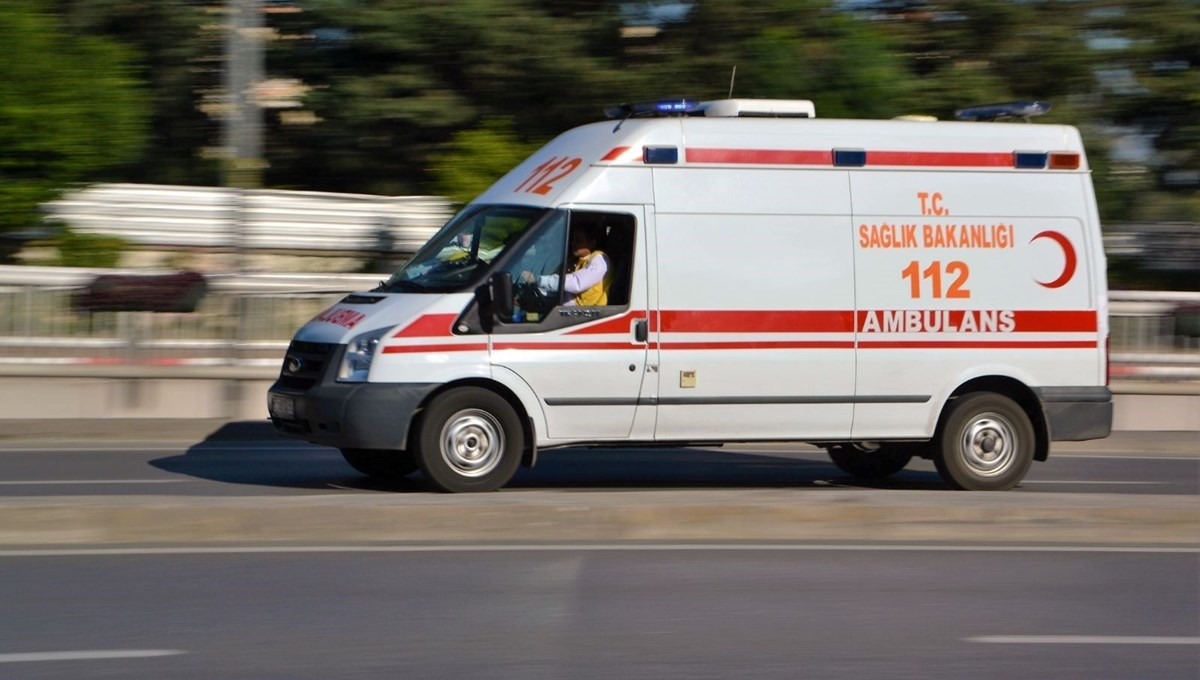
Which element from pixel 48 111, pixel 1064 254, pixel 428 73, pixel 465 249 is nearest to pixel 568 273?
pixel 465 249

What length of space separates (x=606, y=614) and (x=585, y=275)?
3.62 m

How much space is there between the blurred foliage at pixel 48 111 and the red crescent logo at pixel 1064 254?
1730 cm

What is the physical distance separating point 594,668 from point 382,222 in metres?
21.9

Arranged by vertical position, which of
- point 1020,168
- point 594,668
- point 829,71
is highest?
point 829,71

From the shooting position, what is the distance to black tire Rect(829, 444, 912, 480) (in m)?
11.8

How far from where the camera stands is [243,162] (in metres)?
18.7

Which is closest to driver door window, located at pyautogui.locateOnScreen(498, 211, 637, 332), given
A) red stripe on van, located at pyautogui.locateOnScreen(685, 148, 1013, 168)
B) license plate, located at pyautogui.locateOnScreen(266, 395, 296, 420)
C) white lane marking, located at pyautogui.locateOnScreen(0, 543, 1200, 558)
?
red stripe on van, located at pyautogui.locateOnScreen(685, 148, 1013, 168)

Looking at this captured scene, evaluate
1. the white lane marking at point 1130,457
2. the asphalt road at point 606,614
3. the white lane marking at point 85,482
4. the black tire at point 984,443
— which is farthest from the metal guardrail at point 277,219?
the asphalt road at point 606,614

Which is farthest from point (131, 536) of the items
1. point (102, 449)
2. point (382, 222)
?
point (382, 222)

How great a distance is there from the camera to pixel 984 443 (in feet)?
35.1

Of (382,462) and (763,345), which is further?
(382,462)

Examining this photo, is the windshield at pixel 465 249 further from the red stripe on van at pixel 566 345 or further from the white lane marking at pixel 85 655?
the white lane marking at pixel 85 655

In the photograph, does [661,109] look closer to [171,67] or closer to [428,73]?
[428,73]

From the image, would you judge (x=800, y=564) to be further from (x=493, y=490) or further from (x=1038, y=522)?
(x=493, y=490)
